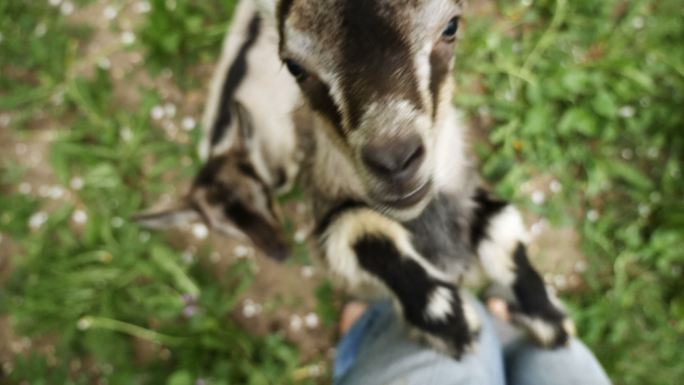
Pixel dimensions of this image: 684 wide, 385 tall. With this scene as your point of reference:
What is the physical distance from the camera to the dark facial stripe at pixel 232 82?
9.59 feet

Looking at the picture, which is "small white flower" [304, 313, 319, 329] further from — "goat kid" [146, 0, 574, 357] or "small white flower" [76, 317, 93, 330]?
"small white flower" [76, 317, 93, 330]

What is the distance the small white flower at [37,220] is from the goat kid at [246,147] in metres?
1.28

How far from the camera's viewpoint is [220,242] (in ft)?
11.3

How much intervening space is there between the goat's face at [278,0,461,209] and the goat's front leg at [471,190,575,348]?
0.74 m

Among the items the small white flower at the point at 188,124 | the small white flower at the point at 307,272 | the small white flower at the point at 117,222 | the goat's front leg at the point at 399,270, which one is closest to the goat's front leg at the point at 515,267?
the goat's front leg at the point at 399,270

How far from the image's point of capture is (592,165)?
9.95 feet

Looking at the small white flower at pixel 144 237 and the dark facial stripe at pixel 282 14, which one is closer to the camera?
the dark facial stripe at pixel 282 14

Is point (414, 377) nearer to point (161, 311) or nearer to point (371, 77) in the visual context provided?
point (371, 77)

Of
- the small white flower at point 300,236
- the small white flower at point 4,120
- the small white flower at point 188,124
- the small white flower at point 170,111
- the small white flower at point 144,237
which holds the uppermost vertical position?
the small white flower at point 4,120

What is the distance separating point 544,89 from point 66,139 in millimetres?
3181

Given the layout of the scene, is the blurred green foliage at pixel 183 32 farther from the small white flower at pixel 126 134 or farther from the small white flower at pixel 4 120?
the small white flower at pixel 4 120

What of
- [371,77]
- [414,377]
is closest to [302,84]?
[371,77]

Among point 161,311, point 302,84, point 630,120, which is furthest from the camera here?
point 161,311

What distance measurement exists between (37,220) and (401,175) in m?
3.21
